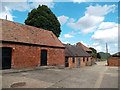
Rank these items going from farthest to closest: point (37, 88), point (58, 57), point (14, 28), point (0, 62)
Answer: point (58, 57) → point (14, 28) → point (0, 62) → point (37, 88)

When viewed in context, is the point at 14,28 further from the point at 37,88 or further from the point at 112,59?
the point at 112,59

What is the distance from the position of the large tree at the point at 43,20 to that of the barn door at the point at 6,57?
17.0 metres

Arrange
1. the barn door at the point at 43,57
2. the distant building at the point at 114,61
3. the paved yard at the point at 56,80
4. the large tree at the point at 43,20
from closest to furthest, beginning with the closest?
1. the paved yard at the point at 56,80
2. the barn door at the point at 43,57
3. the distant building at the point at 114,61
4. the large tree at the point at 43,20

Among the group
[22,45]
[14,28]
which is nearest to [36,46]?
[22,45]

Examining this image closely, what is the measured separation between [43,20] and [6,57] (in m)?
18.4

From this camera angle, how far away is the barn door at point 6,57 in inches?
408

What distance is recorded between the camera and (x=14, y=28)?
42.6ft

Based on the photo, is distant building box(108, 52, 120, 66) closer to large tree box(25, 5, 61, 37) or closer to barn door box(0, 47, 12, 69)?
large tree box(25, 5, 61, 37)

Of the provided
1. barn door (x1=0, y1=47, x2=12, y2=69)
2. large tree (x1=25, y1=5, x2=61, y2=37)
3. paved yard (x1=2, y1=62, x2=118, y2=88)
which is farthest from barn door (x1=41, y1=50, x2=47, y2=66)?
large tree (x1=25, y1=5, x2=61, y2=37)

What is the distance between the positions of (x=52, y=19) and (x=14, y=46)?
2065cm

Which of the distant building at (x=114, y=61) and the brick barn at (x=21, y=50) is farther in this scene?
the distant building at (x=114, y=61)

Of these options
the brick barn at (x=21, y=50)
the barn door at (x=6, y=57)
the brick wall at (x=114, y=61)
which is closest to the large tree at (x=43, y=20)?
the brick barn at (x=21, y=50)

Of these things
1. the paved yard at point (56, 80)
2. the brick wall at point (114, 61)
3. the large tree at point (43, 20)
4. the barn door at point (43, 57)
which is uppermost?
the large tree at point (43, 20)

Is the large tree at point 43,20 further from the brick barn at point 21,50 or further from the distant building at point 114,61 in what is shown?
the distant building at point 114,61
